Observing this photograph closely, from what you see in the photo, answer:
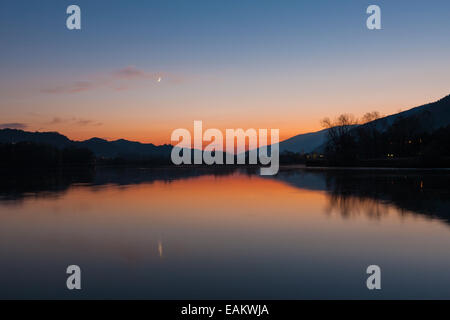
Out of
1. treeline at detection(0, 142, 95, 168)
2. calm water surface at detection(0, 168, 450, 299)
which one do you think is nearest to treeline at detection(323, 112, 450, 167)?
calm water surface at detection(0, 168, 450, 299)

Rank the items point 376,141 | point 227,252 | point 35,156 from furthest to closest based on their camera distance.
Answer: point 35,156, point 376,141, point 227,252

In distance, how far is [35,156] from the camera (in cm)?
15062

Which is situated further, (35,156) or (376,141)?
(35,156)

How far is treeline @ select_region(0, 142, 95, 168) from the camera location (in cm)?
14600

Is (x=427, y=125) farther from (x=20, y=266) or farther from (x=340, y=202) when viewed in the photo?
(x=20, y=266)

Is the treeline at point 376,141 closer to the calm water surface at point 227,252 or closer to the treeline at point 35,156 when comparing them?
the calm water surface at point 227,252

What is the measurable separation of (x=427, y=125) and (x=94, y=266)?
165007mm

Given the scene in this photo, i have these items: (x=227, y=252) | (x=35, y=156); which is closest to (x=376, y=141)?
(x=227, y=252)

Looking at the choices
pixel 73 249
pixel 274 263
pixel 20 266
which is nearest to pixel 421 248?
pixel 274 263

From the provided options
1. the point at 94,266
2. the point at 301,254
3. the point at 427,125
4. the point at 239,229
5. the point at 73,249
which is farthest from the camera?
the point at 427,125

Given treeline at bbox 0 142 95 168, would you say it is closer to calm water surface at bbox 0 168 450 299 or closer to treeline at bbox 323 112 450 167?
treeline at bbox 323 112 450 167

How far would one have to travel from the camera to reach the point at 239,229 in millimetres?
13867

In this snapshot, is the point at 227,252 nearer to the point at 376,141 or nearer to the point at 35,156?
the point at 376,141

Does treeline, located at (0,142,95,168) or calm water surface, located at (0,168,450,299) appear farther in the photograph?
treeline, located at (0,142,95,168)
